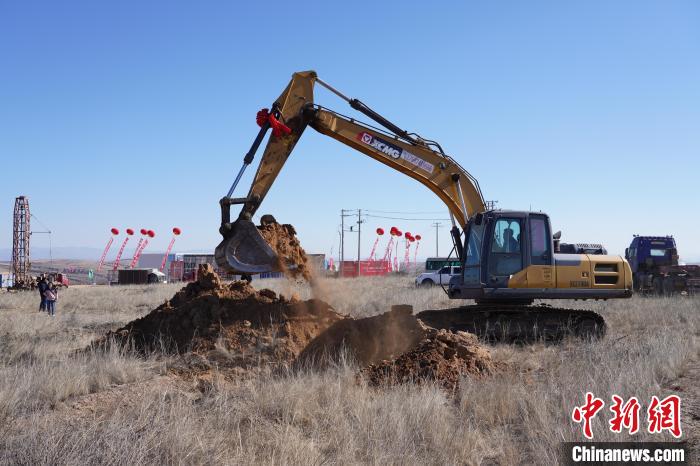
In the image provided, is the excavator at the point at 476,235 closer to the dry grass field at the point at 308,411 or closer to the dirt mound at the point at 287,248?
the dirt mound at the point at 287,248

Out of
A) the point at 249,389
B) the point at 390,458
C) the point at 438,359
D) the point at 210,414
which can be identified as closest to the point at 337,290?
the point at 438,359

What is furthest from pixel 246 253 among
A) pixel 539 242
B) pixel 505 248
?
pixel 539 242

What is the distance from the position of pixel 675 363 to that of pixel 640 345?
2.00m

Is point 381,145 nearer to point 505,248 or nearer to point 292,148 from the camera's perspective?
point 292,148

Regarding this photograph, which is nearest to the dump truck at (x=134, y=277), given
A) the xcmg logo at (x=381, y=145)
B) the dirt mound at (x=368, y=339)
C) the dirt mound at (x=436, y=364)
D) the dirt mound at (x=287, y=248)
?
the xcmg logo at (x=381, y=145)

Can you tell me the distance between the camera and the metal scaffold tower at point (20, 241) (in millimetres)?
48812

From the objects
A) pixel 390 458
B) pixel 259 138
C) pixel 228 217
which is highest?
pixel 259 138

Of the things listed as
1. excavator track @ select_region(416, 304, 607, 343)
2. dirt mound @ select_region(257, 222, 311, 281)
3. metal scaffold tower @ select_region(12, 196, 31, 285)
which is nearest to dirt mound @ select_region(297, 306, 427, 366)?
dirt mound @ select_region(257, 222, 311, 281)

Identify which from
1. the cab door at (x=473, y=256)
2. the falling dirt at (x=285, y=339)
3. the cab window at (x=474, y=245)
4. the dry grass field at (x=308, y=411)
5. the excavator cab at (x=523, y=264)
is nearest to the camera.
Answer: the dry grass field at (x=308, y=411)

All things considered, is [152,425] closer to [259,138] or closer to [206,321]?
[206,321]

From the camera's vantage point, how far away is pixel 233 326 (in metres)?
11.1

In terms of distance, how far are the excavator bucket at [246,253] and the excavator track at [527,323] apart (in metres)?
4.78

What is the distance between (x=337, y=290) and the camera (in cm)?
1479

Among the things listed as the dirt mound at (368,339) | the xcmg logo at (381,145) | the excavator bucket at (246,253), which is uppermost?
the xcmg logo at (381,145)
